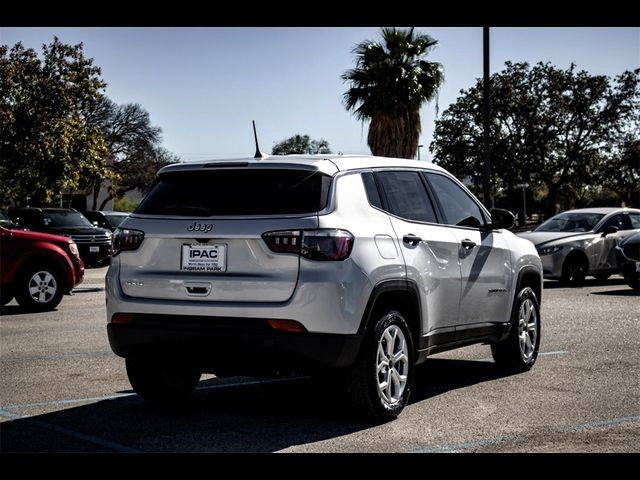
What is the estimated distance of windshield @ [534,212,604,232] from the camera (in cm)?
2072

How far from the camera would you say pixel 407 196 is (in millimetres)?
7516

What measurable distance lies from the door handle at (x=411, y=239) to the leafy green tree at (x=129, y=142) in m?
76.8

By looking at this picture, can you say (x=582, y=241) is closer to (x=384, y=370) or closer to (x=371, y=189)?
(x=371, y=189)

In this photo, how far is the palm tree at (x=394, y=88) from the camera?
1415 inches

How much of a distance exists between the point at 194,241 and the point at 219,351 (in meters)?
0.75

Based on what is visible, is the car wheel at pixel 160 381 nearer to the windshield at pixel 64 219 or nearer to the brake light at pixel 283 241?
the brake light at pixel 283 241

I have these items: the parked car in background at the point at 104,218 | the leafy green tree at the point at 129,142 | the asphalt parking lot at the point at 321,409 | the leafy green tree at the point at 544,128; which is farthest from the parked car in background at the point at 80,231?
the leafy green tree at the point at 129,142

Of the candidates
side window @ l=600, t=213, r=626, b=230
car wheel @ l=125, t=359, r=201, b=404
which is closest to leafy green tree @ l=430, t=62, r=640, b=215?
side window @ l=600, t=213, r=626, b=230

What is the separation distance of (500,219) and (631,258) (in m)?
10.4

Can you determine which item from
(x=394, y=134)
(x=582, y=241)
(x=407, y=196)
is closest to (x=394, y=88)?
(x=394, y=134)
